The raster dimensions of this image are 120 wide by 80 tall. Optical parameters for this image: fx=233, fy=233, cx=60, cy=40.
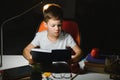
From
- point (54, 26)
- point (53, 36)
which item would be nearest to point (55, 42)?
point (53, 36)

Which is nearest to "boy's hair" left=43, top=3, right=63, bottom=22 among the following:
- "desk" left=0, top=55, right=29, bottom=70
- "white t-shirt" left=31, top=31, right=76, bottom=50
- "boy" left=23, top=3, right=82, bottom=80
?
"boy" left=23, top=3, right=82, bottom=80

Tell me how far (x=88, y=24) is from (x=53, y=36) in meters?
1.77

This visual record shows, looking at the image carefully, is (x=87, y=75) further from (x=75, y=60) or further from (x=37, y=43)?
(x=37, y=43)

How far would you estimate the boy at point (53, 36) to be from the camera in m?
2.03

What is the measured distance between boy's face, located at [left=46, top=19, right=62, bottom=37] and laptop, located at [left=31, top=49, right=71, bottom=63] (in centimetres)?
39

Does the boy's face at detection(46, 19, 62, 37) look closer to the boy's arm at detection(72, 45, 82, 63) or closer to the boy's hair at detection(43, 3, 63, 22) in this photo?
the boy's hair at detection(43, 3, 63, 22)

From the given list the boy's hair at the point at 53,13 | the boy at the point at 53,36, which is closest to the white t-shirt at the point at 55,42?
the boy at the point at 53,36

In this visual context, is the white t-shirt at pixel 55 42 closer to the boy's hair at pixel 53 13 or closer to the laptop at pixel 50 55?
the boy's hair at pixel 53 13

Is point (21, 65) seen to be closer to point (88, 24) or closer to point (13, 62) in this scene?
point (13, 62)

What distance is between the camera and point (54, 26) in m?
2.05

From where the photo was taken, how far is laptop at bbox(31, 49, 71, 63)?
66.3 inches

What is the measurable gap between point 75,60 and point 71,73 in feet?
0.85

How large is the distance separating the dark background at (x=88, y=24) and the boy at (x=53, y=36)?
4.64 ft

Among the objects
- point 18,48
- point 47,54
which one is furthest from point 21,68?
point 18,48
